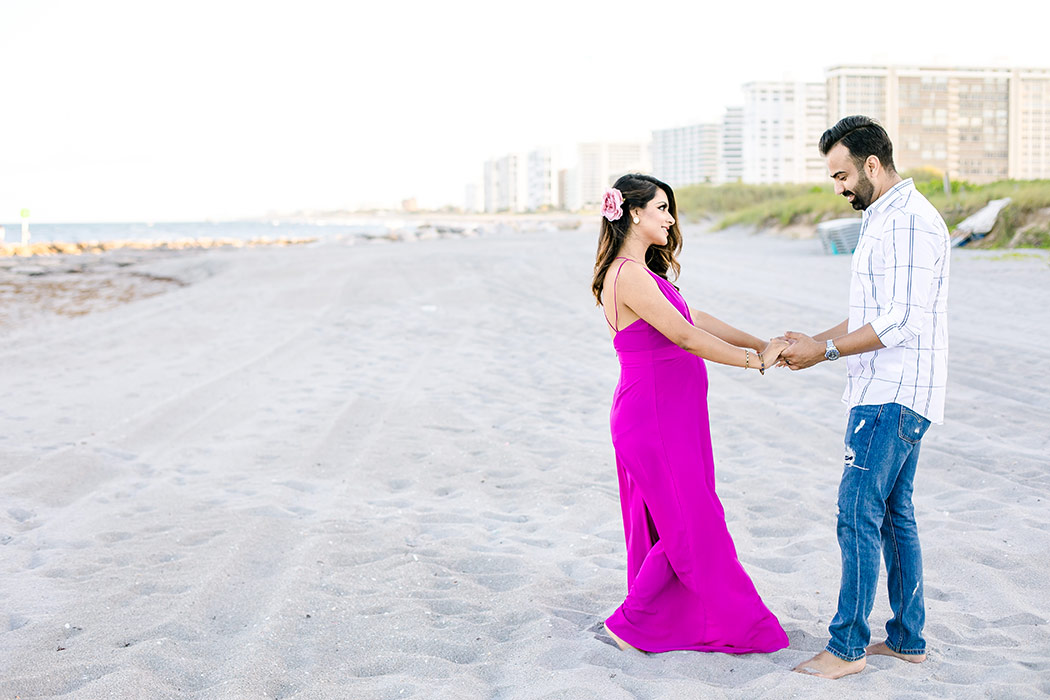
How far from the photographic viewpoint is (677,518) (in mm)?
3111

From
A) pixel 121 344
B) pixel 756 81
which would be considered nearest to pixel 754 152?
pixel 756 81

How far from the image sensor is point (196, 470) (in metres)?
5.71

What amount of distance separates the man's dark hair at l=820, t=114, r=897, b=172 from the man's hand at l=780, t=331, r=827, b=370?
0.66 meters

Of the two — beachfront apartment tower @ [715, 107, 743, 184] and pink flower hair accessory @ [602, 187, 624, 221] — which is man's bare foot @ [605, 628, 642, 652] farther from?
beachfront apartment tower @ [715, 107, 743, 184]

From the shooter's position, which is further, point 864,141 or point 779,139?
point 779,139

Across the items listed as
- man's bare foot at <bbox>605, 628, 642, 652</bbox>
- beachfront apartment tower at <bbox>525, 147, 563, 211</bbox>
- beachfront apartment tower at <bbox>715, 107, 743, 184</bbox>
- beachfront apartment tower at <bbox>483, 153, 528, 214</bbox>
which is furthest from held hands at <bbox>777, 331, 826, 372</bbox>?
beachfront apartment tower at <bbox>483, 153, 528, 214</bbox>

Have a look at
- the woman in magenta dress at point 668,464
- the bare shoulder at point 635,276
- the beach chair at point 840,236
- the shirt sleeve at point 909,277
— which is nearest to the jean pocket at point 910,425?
the shirt sleeve at point 909,277

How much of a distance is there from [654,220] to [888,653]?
1.77 meters

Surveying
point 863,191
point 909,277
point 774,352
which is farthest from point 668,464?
point 863,191

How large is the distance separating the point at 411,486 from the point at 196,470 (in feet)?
4.84

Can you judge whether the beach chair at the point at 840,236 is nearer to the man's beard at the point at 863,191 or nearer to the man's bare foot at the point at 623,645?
the man's beard at the point at 863,191

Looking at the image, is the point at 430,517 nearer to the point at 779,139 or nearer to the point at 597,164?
the point at 779,139

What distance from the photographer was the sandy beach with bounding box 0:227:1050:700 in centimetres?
306

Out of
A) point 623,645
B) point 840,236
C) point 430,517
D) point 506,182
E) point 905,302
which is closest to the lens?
point 905,302
